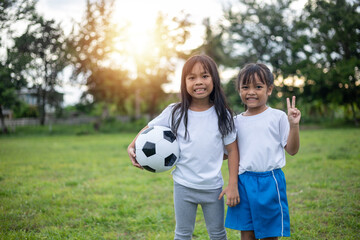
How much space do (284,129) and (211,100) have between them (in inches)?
22.8

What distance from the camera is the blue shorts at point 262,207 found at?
6.68 feet

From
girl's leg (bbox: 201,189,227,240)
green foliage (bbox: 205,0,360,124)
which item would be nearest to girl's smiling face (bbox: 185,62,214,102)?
girl's leg (bbox: 201,189,227,240)

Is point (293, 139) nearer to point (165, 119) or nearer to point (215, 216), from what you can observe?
point (215, 216)

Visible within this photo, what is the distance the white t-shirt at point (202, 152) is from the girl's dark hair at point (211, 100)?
5 cm

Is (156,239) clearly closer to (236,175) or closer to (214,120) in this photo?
(236,175)

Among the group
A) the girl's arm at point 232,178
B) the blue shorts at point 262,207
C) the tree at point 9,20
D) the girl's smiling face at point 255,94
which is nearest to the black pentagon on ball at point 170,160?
the girl's arm at point 232,178

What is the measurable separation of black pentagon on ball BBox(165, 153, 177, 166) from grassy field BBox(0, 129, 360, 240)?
1.27 meters

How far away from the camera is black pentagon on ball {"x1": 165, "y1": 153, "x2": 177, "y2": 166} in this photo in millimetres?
2188

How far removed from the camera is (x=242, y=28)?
24828 mm

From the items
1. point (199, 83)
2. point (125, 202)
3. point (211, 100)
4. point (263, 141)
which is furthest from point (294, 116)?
point (125, 202)

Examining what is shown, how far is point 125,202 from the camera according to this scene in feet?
14.1

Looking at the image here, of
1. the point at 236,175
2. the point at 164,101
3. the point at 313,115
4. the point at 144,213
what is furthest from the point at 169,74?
the point at 236,175

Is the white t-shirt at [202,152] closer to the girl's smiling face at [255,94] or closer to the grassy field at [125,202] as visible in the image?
the girl's smiling face at [255,94]

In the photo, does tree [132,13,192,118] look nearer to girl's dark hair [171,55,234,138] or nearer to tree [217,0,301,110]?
tree [217,0,301,110]
